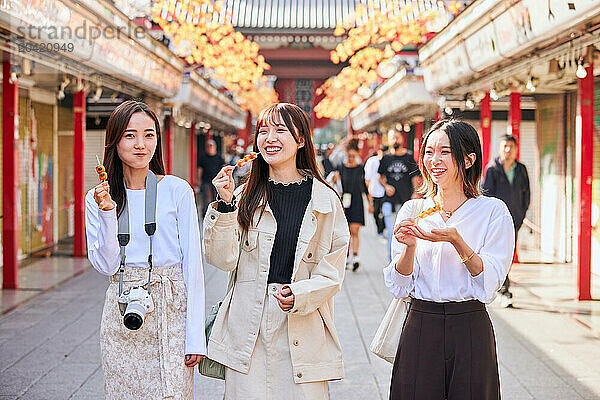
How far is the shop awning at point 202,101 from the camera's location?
52.4 ft

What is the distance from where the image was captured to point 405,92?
1596 cm

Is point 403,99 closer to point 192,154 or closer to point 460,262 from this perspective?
point 192,154

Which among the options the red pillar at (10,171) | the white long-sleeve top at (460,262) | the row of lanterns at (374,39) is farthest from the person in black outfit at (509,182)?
the red pillar at (10,171)

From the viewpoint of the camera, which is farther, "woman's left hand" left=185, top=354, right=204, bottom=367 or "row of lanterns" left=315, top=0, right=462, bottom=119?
"row of lanterns" left=315, top=0, right=462, bottom=119

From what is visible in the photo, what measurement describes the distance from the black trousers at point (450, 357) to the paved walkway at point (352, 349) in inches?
88.7

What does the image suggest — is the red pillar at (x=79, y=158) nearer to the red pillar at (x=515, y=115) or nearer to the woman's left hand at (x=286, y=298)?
the red pillar at (x=515, y=115)

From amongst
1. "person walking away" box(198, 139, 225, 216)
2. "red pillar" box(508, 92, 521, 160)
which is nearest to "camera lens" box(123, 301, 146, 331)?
"red pillar" box(508, 92, 521, 160)

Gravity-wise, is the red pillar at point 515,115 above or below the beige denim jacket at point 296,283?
above

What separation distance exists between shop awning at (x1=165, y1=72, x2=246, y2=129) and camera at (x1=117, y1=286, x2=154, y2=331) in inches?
486

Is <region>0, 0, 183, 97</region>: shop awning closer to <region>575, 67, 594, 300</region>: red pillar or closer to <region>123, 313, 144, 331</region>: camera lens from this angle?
<region>123, 313, 144, 331</region>: camera lens

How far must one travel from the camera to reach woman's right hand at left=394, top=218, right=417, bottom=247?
310 centimetres

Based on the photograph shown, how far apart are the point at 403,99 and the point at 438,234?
44.8ft

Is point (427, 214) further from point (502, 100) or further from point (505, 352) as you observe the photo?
point (502, 100)

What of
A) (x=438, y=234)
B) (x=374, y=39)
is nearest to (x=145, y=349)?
(x=438, y=234)
